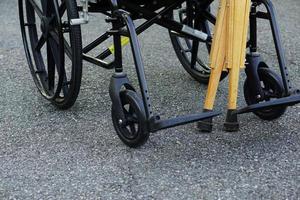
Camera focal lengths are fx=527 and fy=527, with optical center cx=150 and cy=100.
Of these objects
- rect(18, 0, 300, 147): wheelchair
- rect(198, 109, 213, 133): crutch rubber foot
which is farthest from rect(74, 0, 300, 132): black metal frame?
rect(198, 109, 213, 133): crutch rubber foot

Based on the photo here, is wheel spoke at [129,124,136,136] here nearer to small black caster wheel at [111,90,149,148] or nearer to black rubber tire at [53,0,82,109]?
small black caster wheel at [111,90,149,148]

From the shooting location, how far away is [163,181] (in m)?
2.60

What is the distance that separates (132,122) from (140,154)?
7.2 inches

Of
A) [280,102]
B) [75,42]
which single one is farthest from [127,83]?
[280,102]

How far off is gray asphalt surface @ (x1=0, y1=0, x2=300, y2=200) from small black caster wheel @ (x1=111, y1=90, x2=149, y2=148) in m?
0.09

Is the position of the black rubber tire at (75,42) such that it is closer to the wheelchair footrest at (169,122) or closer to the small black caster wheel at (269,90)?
the wheelchair footrest at (169,122)

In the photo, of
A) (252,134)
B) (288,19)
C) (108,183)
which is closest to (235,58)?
(252,134)

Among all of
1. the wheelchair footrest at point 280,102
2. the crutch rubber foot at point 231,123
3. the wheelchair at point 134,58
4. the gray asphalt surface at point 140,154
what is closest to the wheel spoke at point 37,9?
the wheelchair at point 134,58

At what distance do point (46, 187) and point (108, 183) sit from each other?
303mm

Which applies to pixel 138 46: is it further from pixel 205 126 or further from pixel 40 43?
pixel 40 43

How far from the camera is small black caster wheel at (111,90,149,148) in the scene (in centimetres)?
266

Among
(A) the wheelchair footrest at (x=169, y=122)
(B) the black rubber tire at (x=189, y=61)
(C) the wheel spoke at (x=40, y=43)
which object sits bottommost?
(B) the black rubber tire at (x=189, y=61)

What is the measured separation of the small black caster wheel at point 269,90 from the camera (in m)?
2.99

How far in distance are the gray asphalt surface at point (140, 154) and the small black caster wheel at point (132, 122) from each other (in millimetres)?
86
